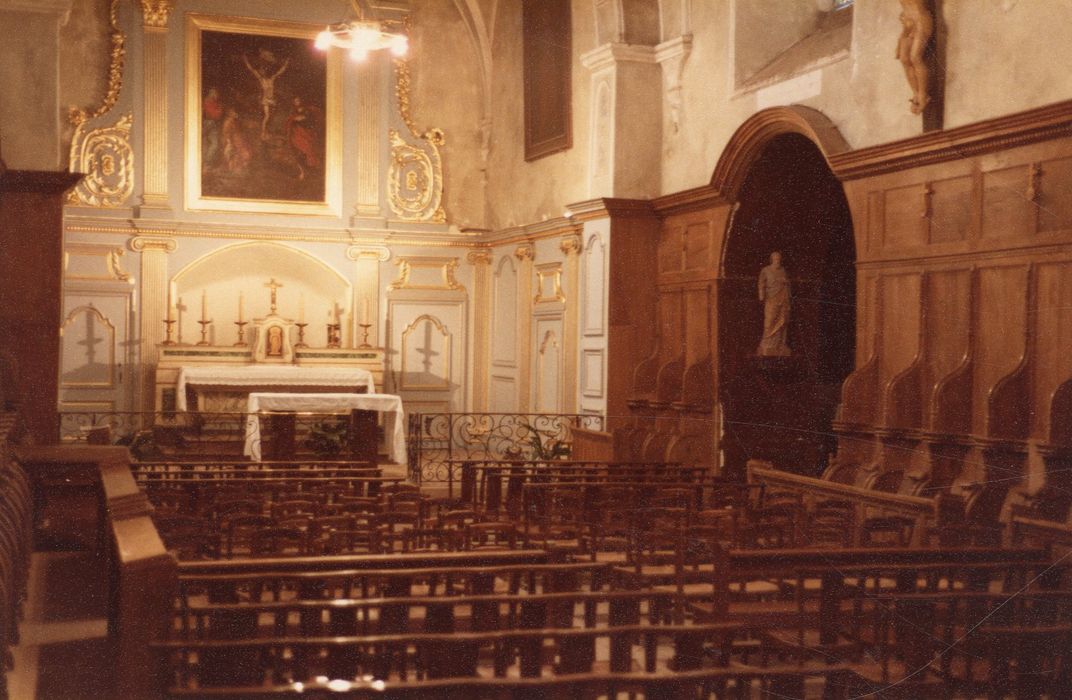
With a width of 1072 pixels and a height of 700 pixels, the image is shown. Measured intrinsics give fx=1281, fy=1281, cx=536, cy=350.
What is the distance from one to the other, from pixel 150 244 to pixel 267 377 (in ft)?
9.65

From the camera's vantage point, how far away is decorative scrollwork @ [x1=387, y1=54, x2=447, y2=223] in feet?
64.3

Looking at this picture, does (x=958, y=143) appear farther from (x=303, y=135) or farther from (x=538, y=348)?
(x=303, y=135)

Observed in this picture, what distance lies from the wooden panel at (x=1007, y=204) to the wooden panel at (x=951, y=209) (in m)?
0.22

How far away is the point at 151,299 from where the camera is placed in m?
18.2

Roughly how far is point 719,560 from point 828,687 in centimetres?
108

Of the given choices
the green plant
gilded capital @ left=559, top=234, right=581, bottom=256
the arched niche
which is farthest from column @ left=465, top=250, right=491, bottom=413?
the green plant

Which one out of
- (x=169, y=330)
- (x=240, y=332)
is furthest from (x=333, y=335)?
(x=169, y=330)

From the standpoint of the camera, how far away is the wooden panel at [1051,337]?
9.12m

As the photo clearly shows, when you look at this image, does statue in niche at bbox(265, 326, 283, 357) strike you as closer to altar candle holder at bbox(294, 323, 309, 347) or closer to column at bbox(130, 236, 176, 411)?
altar candle holder at bbox(294, 323, 309, 347)

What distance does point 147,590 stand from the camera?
504 cm

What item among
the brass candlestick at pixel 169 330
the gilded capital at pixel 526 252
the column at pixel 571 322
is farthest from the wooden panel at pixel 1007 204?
the brass candlestick at pixel 169 330

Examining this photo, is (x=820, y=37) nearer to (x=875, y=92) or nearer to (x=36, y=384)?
(x=875, y=92)

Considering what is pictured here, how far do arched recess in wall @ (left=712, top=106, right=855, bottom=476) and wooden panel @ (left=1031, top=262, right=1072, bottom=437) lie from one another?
4449mm

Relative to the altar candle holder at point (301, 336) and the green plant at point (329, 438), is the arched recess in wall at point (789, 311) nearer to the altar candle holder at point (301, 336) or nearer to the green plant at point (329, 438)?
the green plant at point (329, 438)
